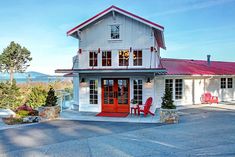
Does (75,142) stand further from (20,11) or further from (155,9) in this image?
(155,9)

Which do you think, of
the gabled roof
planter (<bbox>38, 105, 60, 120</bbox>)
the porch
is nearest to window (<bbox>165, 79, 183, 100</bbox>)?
the gabled roof

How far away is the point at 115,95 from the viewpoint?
15.6 metres

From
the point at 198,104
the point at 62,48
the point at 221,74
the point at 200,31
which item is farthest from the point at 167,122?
the point at 62,48

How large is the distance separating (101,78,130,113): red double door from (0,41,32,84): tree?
15473 millimetres

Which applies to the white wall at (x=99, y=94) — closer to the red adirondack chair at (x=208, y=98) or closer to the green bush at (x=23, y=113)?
the green bush at (x=23, y=113)

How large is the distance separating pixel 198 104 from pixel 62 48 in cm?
2203

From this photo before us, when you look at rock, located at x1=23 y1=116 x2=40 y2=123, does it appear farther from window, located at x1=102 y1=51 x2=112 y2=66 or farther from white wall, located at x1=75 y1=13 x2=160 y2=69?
window, located at x1=102 y1=51 x2=112 y2=66

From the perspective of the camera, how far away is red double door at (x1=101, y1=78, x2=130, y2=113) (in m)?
15.5

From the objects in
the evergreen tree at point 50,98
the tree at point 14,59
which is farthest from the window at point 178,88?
the tree at point 14,59

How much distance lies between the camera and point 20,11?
2216cm

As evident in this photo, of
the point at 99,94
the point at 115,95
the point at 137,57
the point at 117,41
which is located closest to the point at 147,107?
the point at 115,95

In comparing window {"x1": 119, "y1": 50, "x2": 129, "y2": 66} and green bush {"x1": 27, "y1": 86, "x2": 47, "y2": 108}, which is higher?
window {"x1": 119, "y1": 50, "x2": 129, "y2": 66}

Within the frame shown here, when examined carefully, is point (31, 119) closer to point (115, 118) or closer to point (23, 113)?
point (23, 113)

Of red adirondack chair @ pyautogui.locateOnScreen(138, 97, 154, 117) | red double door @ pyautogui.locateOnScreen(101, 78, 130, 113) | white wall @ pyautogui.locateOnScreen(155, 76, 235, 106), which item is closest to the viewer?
red adirondack chair @ pyautogui.locateOnScreen(138, 97, 154, 117)
